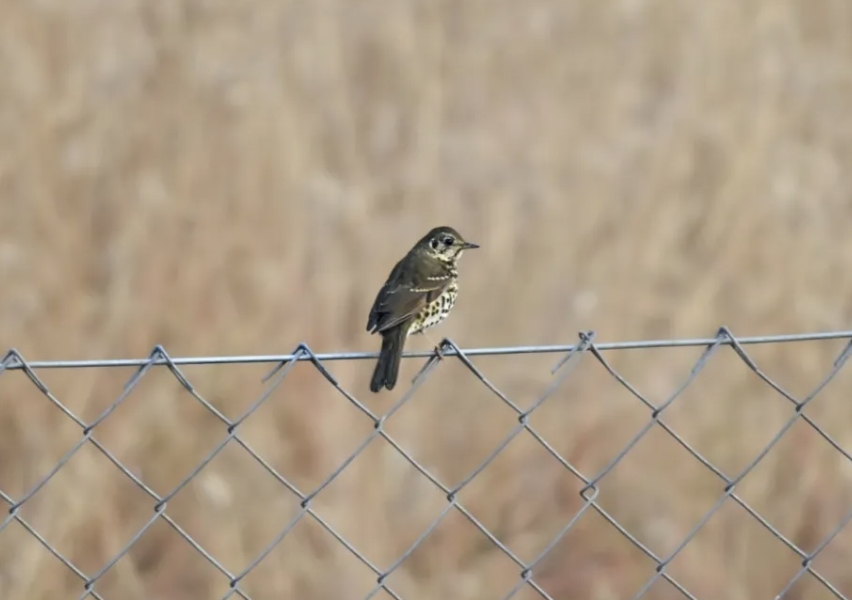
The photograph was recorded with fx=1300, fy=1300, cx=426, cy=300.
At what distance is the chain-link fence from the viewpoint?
2273 mm

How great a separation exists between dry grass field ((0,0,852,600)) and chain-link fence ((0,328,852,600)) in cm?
4

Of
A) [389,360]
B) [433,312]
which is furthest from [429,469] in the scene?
[389,360]

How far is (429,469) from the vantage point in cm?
400

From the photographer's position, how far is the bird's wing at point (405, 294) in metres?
3.32

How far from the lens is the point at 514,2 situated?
17.9 feet

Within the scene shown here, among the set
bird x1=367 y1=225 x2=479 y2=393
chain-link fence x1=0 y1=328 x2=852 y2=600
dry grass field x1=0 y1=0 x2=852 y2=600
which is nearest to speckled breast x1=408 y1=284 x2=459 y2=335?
bird x1=367 y1=225 x2=479 y2=393

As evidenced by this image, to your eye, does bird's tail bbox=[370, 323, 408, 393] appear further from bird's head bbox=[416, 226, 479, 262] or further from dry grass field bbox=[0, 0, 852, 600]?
dry grass field bbox=[0, 0, 852, 600]

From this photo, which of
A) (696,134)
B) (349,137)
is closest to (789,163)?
(696,134)

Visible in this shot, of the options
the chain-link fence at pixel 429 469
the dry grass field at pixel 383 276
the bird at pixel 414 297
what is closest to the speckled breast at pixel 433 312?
the bird at pixel 414 297

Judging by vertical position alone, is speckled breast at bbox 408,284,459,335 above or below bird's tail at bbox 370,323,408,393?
above

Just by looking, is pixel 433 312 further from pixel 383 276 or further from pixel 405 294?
pixel 383 276

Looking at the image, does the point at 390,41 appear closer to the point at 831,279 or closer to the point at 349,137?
the point at 349,137

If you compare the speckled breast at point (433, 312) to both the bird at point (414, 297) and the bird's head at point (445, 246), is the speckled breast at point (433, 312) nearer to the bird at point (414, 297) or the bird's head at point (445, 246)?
the bird at point (414, 297)

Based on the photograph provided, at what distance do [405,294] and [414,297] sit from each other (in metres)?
0.03
